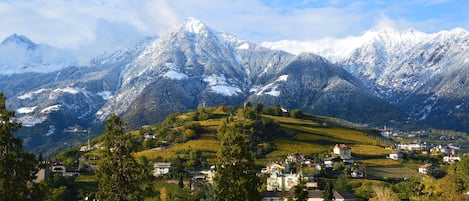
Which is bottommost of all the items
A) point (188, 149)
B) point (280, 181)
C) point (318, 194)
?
point (318, 194)

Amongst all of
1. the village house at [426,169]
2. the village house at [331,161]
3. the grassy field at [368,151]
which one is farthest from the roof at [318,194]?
the grassy field at [368,151]

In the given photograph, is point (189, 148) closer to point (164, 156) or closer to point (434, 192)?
point (164, 156)

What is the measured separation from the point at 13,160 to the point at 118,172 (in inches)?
224

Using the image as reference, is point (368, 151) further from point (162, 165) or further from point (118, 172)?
point (118, 172)

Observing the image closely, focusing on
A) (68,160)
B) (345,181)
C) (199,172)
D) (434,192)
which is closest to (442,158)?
(345,181)

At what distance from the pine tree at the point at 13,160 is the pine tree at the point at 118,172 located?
3.87 metres

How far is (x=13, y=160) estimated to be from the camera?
31.8 metres

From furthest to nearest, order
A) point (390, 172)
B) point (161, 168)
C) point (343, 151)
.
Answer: point (343, 151) < point (390, 172) < point (161, 168)

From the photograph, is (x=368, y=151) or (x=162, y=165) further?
(x=368, y=151)

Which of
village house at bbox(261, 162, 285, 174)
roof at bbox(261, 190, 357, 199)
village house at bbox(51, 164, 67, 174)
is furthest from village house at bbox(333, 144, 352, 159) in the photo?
village house at bbox(51, 164, 67, 174)

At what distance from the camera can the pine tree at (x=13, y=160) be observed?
104ft

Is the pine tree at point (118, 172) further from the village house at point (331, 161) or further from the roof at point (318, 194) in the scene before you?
the village house at point (331, 161)

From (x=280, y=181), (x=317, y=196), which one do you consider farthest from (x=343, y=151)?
(x=317, y=196)

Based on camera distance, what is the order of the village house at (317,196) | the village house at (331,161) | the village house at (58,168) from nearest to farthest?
the village house at (317,196)
the village house at (58,168)
the village house at (331,161)
